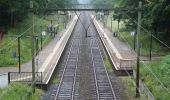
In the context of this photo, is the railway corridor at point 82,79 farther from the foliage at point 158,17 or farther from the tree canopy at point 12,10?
the tree canopy at point 12,10

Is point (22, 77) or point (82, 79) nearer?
point (22, 77)

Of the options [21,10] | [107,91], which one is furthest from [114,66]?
[21,10]

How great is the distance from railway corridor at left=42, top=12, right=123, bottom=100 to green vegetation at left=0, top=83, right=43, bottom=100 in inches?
31.8

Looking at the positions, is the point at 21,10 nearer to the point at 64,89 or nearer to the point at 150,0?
the point at 150,0

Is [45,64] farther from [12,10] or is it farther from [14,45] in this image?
[12,10]

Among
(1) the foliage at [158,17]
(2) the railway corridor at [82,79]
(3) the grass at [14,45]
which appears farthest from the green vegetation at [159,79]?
(3) the grass at [14,45]

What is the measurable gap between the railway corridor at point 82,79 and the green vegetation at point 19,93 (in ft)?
2.65

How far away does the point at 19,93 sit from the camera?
26.2 m

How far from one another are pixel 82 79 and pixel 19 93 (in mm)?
8918

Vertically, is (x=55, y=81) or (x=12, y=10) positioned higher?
(x=12, y=10)

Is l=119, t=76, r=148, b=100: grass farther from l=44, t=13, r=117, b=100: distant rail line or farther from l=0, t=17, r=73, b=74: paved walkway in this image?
l=0, t=17, r=73, b=74: paved walkway

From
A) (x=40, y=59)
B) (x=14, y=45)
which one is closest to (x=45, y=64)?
(x=40, y=59)

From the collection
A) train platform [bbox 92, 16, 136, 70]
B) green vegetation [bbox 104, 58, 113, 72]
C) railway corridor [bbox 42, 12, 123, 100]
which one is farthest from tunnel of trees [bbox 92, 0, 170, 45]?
railway corridor [bbox 42, 12, 123, 100]

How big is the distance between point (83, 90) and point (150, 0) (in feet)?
51.0
